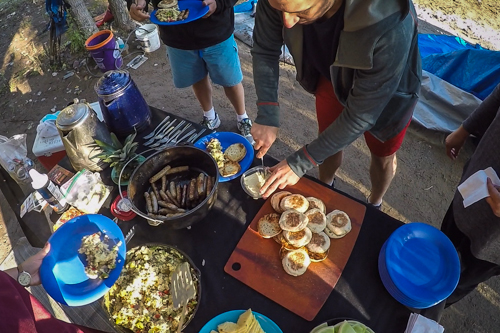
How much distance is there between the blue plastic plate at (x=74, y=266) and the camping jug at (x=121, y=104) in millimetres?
890

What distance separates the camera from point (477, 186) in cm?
155

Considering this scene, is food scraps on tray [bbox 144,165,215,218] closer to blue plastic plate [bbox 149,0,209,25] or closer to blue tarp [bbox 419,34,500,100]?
blue plastic plate [bbox 149,0,209,25]

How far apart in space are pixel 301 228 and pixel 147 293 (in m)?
0.91

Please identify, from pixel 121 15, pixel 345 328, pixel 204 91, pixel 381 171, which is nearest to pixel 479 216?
pixel 381 171

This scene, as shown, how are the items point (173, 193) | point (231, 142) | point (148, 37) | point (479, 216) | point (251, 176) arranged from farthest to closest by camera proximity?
point (148, 37), point (231, 142), point (251, 176), point (173, 193), point (479, 216)

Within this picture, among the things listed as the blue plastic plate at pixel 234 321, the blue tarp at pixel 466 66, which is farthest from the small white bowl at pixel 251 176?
the blue tarp at pixel 466 66

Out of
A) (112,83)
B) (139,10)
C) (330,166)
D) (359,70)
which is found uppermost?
(359,70)

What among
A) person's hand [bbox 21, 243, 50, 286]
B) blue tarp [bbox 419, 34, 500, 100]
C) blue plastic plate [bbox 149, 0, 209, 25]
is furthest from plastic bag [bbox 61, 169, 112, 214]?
blue tarp [bbox 419, 34, 500, 100]

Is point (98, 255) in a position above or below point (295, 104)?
above

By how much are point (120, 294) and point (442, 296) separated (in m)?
1.65

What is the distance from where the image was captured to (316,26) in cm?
175

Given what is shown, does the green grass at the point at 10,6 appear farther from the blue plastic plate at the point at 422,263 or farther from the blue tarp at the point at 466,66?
the blue plastic plate at the point at 422,263

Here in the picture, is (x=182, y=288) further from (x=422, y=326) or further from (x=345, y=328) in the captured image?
(x=422, y=326)

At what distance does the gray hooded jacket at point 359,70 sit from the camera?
4.72 feet
